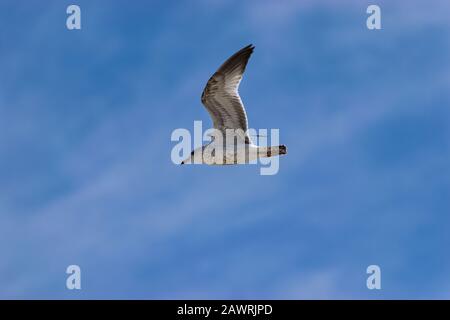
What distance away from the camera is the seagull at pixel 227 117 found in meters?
10.5

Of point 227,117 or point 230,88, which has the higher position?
point 230,88

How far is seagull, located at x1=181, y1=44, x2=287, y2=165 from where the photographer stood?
415 inches

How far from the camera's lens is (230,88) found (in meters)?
10.6

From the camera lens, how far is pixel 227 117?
10.7 meters

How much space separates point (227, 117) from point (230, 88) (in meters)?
0.46

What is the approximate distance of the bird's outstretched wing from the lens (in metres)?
10.6

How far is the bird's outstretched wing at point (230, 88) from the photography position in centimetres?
1056

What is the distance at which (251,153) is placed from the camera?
1042cm

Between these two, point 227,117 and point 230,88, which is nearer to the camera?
point 230,88
